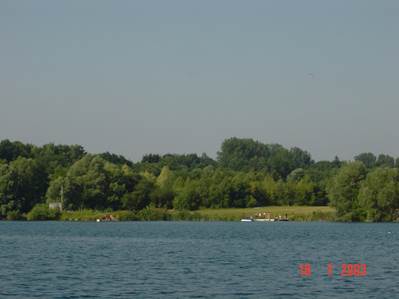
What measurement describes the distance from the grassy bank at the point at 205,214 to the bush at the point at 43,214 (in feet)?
3.21

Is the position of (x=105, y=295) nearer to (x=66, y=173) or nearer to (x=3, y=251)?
(x=3, y=251)

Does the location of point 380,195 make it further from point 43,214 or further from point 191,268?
point 191,268

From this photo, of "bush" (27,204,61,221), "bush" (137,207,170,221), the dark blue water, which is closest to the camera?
the dark blue water

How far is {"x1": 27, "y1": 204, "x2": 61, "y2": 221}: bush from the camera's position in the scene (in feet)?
495

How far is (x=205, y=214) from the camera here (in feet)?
518

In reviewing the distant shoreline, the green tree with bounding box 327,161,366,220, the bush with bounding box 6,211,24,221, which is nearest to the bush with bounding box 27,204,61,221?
the distant shoreline

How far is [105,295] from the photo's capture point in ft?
138

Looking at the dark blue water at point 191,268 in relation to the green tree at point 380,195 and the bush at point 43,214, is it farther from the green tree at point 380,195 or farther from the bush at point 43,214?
the bush at point 43,214

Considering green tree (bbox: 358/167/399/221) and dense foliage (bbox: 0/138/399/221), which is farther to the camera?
dense foliage (bbox: 0/138/399/221)
